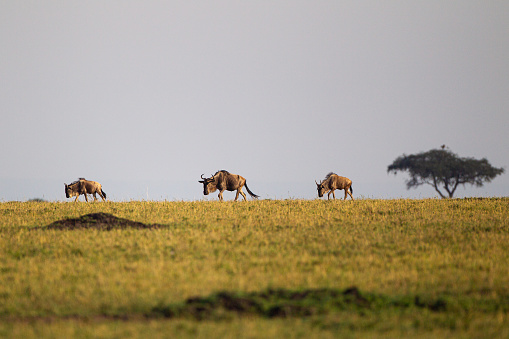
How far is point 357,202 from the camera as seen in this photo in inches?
1254

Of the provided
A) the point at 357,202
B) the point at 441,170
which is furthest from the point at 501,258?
the point at 441,170

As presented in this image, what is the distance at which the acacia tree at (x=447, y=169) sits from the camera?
75125 mm

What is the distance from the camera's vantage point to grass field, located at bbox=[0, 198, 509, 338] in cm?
1030

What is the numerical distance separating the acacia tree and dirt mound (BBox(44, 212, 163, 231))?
194ft

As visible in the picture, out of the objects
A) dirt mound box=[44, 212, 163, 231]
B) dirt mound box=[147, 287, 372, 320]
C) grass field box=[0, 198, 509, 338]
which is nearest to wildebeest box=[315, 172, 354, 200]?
grass field box=[0, 198, 509, 338]

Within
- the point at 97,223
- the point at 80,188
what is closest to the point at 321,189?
the point at 80,188

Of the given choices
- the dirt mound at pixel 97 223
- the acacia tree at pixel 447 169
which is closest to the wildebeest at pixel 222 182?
the dirt mound at pixel 97 223

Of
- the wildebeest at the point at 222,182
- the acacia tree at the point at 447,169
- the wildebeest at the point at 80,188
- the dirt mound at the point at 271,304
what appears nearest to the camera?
the dirt mound at the point at 271,304

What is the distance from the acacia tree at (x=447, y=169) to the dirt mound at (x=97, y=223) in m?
59.0

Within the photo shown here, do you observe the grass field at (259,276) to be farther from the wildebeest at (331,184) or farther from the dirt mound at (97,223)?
the wildebeest at (331,184)

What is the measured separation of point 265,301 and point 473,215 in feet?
60.4

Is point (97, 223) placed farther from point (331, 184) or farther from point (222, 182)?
point (331, 184)

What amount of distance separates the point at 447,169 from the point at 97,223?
61.2 meters

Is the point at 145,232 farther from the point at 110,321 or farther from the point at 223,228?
the point at 110,321
